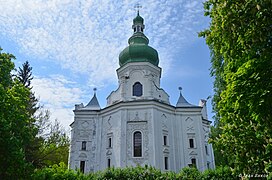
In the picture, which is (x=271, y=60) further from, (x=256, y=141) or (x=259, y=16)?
(x=256, y=141)

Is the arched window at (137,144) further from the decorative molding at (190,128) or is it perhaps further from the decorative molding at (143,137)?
the decorative molding at (190,128)

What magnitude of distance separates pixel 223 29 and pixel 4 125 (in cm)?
792

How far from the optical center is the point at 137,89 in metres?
27.1

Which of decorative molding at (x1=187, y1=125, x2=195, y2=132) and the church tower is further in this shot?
the church tower

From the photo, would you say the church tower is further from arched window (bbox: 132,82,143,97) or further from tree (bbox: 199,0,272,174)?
tree (bbox: 199,0,272,174)

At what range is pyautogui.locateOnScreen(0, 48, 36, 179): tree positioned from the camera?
9312 millimetres

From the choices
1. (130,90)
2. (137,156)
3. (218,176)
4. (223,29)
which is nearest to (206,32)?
(223,29)

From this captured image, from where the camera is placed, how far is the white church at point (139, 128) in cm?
2358

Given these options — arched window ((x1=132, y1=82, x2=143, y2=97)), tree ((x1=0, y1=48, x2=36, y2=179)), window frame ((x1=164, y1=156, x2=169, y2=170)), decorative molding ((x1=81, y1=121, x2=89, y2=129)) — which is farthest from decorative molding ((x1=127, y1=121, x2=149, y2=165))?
tree ((x1=0, y1=48, x2=36, y2=179))

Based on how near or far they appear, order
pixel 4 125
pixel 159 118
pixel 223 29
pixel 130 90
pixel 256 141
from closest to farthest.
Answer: pixel 256 141
pixel 223 29
pixel 4 125
pixel 159 118
pixel 130 90

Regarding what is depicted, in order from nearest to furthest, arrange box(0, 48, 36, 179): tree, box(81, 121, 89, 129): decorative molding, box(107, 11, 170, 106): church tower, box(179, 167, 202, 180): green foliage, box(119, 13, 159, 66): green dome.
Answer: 1. box(0, 48, 36, 179): tree
2. box(179, 167, 202, 180): green foliage
3. box(107, 11, 170, 106): church tower
4. box(81, 121, 89, 129): decorative molding
5. box(119, 13, 159, 66): green dome

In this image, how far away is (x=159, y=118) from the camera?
2478 centimetres

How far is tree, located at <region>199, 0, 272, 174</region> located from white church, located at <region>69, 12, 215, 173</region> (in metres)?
16.5

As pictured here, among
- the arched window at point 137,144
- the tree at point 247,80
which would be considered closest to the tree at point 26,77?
the arched window at point 137,144
